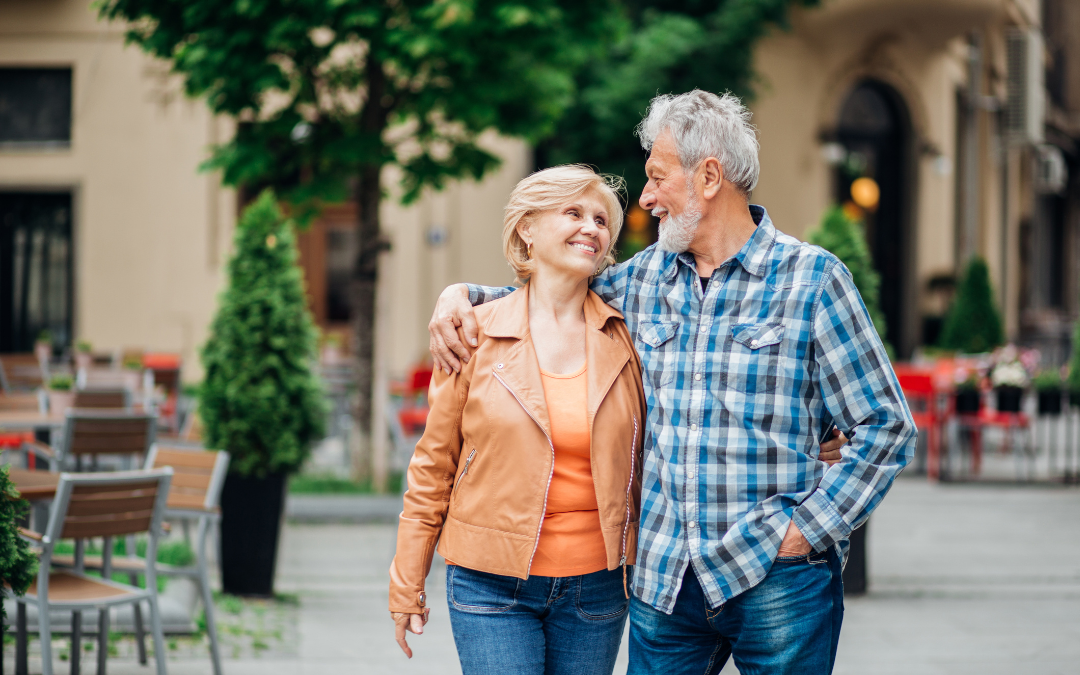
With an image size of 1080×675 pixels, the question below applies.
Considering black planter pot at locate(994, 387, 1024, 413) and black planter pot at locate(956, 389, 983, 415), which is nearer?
black planter pot at locate(956, 389, 983, 415)

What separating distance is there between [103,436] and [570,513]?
4664 millimetres

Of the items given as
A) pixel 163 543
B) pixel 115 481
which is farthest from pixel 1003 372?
pixel 115 481

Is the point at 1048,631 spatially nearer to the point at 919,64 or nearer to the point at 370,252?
the point at 370,252

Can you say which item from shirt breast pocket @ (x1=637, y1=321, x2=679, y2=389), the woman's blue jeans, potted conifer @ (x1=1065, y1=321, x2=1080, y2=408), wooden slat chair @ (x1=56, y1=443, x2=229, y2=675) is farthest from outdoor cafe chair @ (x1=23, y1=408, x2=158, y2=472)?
potted conifer @ (x1=1065, y1=321, x2=1080, y2=408)

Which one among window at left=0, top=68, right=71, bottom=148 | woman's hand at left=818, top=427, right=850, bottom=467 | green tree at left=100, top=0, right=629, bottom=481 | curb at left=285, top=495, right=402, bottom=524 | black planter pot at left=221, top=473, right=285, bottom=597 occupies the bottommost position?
curb at left=285, top=495, right=402, bottom=524

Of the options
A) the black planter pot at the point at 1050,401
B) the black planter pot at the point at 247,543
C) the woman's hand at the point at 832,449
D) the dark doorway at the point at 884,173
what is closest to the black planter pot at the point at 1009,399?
the black planter pot at the point at 1050,401

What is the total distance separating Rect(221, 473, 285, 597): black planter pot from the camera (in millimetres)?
6438

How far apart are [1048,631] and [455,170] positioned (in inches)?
240

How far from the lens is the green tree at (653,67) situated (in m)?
15.8

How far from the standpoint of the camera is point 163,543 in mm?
7609

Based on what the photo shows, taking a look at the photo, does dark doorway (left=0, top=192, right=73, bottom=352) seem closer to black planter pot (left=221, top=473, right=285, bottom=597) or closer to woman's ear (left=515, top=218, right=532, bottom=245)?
black planter pot (left=221, top=473, right=285, bottom=597)

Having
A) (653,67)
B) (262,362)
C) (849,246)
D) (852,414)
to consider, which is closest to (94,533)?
(262,362)

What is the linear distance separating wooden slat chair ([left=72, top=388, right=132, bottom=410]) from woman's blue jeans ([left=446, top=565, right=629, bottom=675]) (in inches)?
244

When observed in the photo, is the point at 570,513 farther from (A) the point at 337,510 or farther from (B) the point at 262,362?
(A) the point at 337,510
